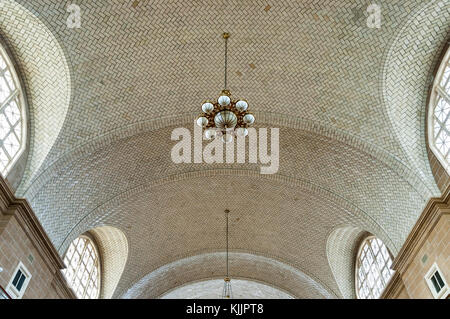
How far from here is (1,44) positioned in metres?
8.84

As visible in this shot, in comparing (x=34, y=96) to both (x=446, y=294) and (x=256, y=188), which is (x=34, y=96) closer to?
(x=256, y=188)

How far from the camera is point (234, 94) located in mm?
10812

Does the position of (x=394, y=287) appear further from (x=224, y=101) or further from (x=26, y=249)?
(x=26, y=249)

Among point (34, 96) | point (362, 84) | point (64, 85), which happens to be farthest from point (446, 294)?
point (34, 96)

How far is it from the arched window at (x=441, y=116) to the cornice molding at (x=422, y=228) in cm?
70

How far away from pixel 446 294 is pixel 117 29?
28.6 feet

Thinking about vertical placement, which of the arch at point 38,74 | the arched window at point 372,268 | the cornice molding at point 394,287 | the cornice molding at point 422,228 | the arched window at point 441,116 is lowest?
the cornice molding at point 394,287

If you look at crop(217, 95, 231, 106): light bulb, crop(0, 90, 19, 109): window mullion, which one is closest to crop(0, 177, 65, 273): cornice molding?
crop(0, 90, 19, 109): window mullion

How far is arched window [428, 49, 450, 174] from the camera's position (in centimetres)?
891

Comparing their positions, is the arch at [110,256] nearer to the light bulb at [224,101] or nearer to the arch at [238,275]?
the arch at [238,275]

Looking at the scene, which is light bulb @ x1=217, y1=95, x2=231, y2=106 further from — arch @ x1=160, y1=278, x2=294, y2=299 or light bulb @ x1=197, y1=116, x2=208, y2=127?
arch @ x1=160, y1=278, x2=294, y2=299

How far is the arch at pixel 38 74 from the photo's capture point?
852 cm

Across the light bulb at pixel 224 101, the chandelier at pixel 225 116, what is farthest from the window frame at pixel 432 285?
the light bulb at pixel 224 101

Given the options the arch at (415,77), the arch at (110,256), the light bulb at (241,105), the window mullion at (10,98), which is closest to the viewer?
the light bulb at (241,105)
